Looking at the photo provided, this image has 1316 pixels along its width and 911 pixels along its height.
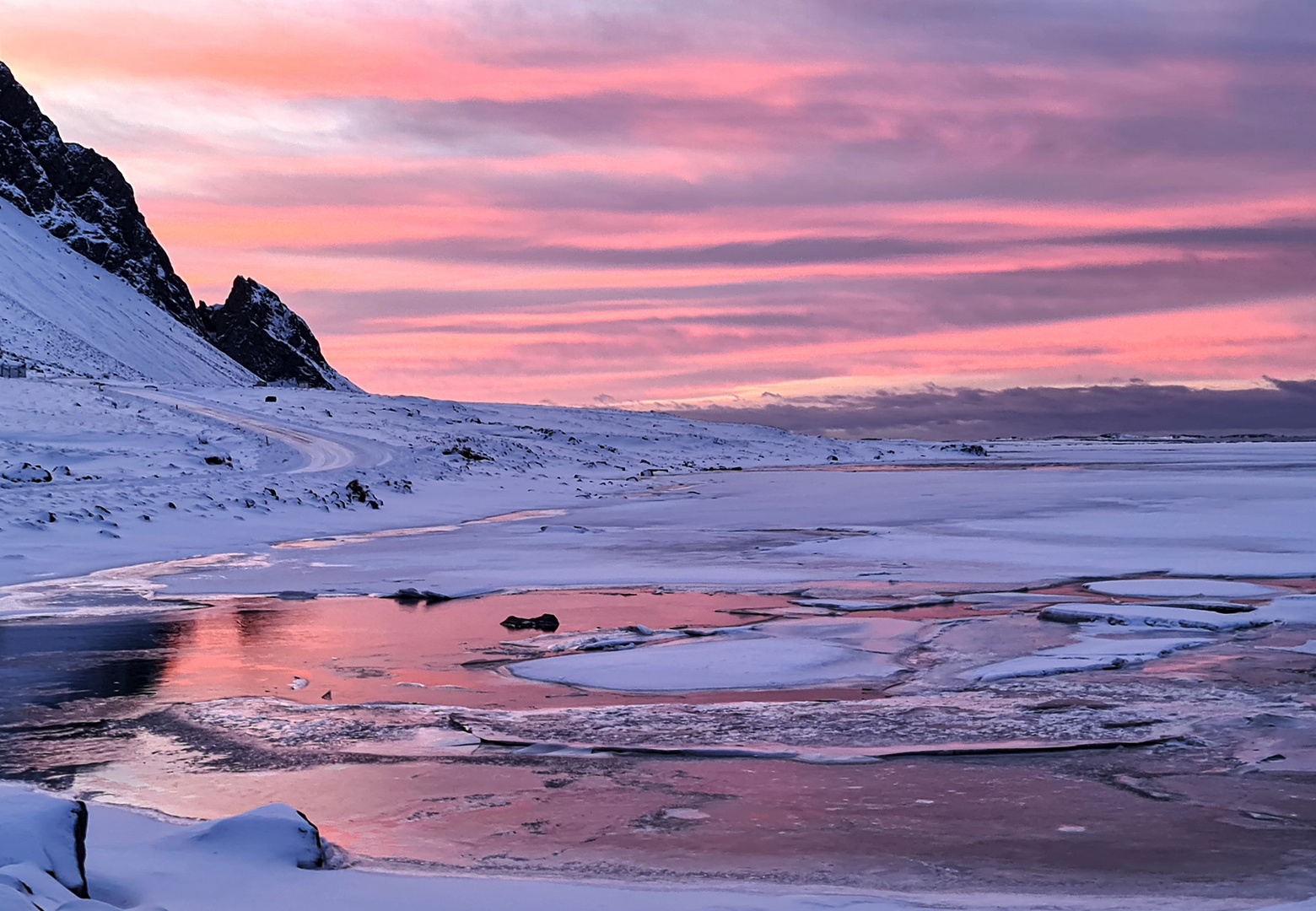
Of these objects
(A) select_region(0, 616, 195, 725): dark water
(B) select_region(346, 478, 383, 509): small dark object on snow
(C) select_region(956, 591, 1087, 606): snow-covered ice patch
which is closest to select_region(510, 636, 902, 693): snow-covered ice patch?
(A) select_region(0, 616, 195, 725): dark water

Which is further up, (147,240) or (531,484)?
(147,240)

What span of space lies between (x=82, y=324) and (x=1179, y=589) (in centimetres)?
10935

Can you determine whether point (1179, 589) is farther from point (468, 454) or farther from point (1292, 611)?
point (468, 454)

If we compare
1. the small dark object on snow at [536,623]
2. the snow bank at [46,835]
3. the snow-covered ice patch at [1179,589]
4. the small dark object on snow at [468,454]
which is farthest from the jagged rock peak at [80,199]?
the snow bank at [46,835]

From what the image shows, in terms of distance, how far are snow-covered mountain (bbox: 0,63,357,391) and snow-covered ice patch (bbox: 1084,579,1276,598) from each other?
75271 mm

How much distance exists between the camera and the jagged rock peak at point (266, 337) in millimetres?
156000

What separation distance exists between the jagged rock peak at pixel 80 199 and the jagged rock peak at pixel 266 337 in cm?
567

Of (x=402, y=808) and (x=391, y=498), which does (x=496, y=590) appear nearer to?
(x=402, y=808)

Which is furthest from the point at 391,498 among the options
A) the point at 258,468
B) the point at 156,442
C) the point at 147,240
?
the point at 147,240

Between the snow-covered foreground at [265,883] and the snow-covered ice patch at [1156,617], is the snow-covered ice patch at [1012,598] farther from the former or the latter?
the snow-covered foreground at [265,883]

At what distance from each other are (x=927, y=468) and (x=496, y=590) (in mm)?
50081

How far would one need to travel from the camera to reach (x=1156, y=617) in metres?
12.1

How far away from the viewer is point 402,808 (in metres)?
6.41

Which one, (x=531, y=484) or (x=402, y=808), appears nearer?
(x=402, y=808)
